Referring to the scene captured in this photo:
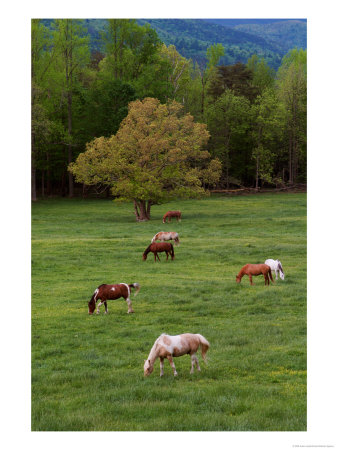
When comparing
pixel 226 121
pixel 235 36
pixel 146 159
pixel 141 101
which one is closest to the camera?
pixel 146 159

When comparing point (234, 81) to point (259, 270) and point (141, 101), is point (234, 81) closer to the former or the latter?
point (141, 101)

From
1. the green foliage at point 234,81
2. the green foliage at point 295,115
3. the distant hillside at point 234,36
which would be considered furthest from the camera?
the distant hillside at point 234,36

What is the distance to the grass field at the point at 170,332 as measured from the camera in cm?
741

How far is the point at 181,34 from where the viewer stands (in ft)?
466

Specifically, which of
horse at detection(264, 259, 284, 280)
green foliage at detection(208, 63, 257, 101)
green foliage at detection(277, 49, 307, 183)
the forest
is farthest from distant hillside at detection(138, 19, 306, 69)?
horse at detection(264, 259, 284, 280)

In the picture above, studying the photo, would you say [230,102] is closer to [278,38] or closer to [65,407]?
[65,407]

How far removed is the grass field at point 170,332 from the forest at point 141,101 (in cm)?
3001

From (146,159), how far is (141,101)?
69.6 ft

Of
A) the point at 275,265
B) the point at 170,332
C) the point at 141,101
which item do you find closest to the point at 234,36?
the point at 141,101

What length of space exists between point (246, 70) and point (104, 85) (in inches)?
756

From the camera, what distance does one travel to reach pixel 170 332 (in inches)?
495

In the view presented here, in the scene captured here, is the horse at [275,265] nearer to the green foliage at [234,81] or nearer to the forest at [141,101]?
the forest at [141,101]

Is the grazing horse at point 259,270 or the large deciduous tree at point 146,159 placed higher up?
the large deciduous tree at point 146,159

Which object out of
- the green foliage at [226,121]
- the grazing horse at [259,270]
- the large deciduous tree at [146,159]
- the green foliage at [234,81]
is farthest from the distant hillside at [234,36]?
the grazing horse at [259,270]
